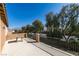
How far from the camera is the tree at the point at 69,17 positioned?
33.2 ft

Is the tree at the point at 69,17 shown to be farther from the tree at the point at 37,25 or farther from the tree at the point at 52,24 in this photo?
the tree at the point at 37,25

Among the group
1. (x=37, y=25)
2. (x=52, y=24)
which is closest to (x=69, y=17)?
(x=52, y=24)

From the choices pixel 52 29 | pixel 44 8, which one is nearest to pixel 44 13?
pixel 44 8

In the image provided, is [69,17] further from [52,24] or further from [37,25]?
[37,25]

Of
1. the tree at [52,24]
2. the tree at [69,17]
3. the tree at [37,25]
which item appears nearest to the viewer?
the tree at [69,17]

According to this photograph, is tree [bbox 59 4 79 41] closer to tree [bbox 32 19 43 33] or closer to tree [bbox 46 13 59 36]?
tree [bbox 46 13 59 36]

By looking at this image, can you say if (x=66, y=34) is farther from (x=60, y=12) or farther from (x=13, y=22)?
(x=13, y=22)

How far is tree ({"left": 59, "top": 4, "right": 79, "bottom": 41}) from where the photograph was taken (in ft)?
33.2

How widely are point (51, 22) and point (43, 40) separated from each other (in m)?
1.36

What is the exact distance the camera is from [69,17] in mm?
10461

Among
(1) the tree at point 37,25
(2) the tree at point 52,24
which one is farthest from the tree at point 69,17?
(1) the tree at point 37,25

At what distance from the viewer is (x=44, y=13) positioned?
10.9 meters

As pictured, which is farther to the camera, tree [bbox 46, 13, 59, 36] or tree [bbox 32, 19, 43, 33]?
tree [bbox 32, 19, 43, 33]

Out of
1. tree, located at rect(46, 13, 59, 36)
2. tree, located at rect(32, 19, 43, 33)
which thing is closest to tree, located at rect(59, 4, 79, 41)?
tree, located at rect(46, 13, 59, 36)
